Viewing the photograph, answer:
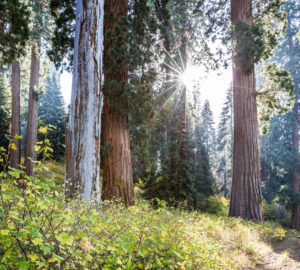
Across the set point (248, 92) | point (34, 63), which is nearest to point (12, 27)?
point (248, 92)

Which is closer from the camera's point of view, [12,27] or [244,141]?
[12,27]

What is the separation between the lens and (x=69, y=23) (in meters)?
6.55

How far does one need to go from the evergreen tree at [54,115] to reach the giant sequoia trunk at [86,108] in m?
0.73

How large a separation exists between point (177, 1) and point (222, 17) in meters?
3.17

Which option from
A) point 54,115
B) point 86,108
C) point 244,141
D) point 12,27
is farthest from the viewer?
point 54,115

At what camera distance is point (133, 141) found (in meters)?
7.73

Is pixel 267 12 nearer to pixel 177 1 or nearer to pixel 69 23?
pixel 177 1

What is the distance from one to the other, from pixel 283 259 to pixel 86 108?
4.91 m

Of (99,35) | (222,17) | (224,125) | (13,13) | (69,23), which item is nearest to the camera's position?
(99,35)

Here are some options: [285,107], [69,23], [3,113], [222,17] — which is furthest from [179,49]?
[3,113]

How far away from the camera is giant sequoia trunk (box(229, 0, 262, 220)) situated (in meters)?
7.84

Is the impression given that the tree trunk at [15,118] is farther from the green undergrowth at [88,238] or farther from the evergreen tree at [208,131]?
the evergreen tree at [208,131]

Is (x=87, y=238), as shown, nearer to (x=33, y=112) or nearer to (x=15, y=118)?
(x=15, y=118)

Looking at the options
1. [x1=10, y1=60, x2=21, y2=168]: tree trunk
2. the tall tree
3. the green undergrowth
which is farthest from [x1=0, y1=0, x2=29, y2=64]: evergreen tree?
[x1=10, y1=60, x2=21, y2=168]: tree trunk
